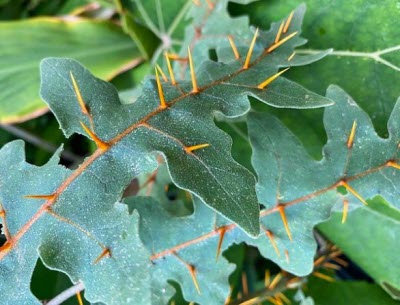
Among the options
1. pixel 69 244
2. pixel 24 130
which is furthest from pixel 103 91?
pixel 24 130

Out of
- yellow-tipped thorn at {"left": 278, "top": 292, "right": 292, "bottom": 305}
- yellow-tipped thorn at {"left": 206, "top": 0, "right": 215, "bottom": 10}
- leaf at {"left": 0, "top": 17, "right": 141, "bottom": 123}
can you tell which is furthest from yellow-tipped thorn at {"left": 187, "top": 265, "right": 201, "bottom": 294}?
leaf at {"left": 0, "top": 17, "right": 141, "bottom": 123}

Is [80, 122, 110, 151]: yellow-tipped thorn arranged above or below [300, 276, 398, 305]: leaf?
above

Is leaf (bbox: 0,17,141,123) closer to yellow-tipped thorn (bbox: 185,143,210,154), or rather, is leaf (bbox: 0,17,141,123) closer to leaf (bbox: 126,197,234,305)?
leaf (bbox: 126,197,234,305)

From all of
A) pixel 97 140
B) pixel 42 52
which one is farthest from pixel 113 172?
pixel 42 52

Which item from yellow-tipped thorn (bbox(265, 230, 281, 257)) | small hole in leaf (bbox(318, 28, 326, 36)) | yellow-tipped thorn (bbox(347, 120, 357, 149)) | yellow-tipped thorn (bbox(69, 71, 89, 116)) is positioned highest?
yellow-tipped thorn (bbox(69, 71, 89, 116))

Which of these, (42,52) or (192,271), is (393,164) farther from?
(42,52)

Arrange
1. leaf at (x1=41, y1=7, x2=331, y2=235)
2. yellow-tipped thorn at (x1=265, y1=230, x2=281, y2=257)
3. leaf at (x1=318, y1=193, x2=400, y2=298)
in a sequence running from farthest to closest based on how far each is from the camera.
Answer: leaf at (x1=318, y1=193, x2=400, y2=298)
yellow-tipped thorn at (x1=265, y1=230, x2=281, y2=257)
leaf at (x1=41, y1=7, x2=331, y2=235)

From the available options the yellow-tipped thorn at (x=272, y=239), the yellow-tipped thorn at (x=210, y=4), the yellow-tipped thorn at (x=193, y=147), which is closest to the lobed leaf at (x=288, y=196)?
the yellow-tipped thorn at (x=272, y=239)

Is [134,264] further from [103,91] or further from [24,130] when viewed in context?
[24,130]
